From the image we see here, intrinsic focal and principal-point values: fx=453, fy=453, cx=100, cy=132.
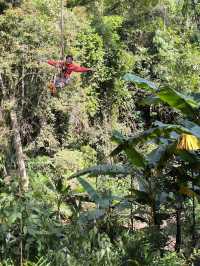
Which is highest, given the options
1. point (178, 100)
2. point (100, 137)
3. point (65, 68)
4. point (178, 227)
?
point (178, 100)

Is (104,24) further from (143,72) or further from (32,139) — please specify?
(32,139)

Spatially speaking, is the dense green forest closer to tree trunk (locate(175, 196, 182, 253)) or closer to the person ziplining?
tree trunk (locate(175, 196, 182, 253))

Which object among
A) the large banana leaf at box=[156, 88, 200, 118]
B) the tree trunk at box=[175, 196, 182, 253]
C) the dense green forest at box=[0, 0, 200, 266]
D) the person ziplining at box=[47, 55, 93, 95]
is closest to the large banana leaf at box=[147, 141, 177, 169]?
the dense green forest at box=[0, 0, 200, 266]

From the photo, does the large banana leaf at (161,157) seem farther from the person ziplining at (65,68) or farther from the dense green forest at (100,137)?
the person ziplining at (65,68)

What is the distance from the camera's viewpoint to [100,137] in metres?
13.5

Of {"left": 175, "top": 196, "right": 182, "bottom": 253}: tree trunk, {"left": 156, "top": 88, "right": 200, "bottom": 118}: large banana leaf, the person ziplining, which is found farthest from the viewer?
the person ziplining

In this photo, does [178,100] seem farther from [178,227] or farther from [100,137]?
[100,137]

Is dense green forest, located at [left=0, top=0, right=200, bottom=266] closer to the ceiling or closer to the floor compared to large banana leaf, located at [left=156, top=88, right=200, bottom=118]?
closer to the floor

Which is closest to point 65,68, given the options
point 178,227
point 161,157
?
point 178,227

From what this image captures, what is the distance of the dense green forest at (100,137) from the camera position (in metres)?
3.46

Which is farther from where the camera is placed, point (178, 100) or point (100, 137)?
point (100, 137)

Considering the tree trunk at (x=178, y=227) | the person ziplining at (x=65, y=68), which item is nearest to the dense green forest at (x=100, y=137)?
the tree trunk at (x=178, y=227)

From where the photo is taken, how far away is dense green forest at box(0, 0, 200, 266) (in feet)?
11.3

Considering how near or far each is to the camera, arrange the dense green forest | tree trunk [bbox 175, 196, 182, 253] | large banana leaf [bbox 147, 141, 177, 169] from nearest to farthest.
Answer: the dense green forest, large banana leaf [bbox 147, 141, 177, 169], tree trunk [bbox 175, 196, 182, 253]
